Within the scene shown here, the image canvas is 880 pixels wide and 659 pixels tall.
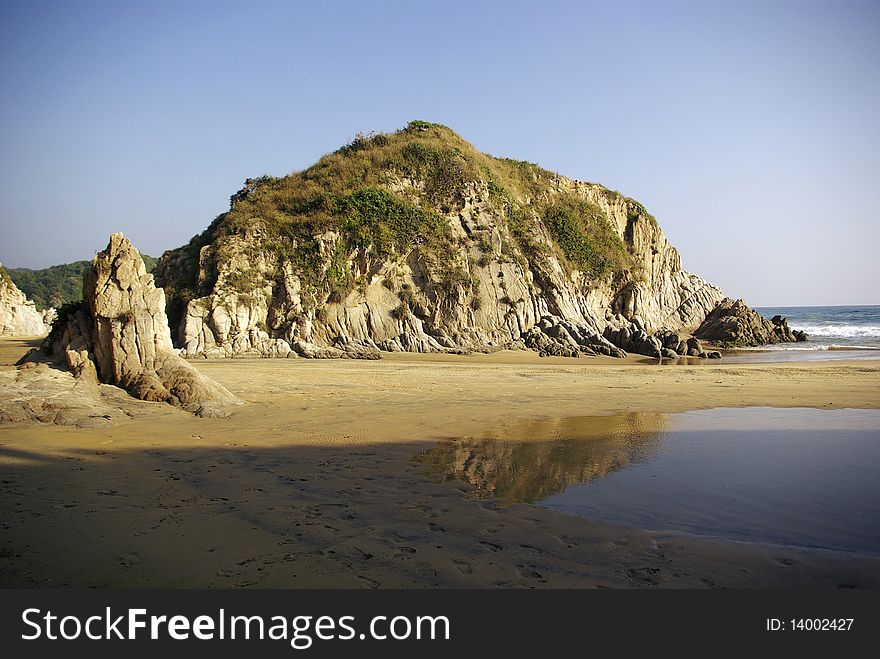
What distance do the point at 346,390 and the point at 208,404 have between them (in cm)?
403

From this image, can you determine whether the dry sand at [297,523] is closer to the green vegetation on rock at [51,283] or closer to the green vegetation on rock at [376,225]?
the green vegetation on rock at [376,225]

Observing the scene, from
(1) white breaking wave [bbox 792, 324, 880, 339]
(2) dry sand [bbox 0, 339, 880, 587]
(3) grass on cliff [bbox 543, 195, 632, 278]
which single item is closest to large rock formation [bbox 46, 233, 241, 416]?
(2) dry sand [bbox 0, 339, 880, 587]

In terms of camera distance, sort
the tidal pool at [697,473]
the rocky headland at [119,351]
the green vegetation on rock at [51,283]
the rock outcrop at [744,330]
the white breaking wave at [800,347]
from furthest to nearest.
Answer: the green vegetation on rock at [51,283] < the rock outcrop at [744,330] < the white breaking wave at [800,347] < the rocky headland at [119,351] < the tidal pool at [697,473]

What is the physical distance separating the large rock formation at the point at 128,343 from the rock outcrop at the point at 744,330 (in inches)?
1576

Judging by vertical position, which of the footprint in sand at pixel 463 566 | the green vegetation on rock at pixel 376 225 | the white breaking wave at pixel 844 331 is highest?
the green vegetation on rock at pixel 376 225

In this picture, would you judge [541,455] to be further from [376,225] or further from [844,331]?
[844,331]

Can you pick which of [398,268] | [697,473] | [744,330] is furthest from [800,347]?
[697,473]

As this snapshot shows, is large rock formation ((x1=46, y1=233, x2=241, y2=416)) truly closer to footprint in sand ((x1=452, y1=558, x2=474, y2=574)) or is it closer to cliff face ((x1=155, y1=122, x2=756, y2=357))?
footprint in sand ((x1=452, y1=558, x2=474, y2=574))

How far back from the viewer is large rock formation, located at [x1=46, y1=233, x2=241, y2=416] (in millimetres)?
9945

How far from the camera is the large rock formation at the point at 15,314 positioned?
41.5 meters

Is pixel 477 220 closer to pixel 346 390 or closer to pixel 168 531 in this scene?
pixel 346 390

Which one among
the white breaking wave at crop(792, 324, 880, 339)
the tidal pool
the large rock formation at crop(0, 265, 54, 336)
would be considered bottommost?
the tidal pool

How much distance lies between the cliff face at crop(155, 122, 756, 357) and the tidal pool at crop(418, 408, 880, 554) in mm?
18209

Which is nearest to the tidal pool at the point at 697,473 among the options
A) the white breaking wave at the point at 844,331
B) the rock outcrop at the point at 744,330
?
the rock outcrop at the point at 744,330
